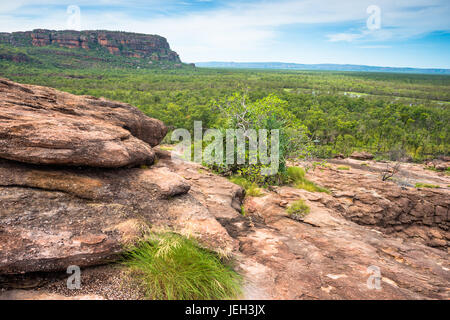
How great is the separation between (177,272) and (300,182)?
9813 millimetres

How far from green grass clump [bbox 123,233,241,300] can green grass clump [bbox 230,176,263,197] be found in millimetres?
5687

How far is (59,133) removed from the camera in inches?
209

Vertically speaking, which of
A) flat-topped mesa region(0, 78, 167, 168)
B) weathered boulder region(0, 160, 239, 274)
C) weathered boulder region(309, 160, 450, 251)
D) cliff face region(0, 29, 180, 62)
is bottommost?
weathered boulder region(309, 160, 450, 251)

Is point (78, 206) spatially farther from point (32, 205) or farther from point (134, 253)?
point (134, 253)

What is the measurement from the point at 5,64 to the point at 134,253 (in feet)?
424

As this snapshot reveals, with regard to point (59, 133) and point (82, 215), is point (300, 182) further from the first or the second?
point (59, 133)

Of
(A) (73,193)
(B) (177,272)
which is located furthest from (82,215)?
(B) (177,272)

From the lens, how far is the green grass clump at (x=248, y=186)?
10352 mm

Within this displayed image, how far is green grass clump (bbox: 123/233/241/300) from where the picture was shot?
4008 mm

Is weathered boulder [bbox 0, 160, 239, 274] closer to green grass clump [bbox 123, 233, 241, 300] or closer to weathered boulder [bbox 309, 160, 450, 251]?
green grass clump [bbox 123, 233, 241, 300]

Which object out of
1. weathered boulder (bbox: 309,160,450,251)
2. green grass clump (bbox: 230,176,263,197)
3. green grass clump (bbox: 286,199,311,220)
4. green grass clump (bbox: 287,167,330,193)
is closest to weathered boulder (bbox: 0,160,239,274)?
green grass clump (bbox: 286,199,311,220)

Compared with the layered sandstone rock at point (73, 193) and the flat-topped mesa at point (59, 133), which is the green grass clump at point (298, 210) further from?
the flat-topped mesa at point (59, 133)

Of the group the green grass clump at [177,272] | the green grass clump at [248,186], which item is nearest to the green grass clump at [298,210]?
the green grass clump at [248,186]

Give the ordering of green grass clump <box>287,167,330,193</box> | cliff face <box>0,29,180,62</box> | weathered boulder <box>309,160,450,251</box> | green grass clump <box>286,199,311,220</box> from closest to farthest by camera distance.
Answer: green grass clump <box>286,199,311,220</box> → weathered boulder <box>309,160,450,251</box> → green grass clump <box>287,167,330,193</box> → cliff face <box>0,29,180,62</box>
